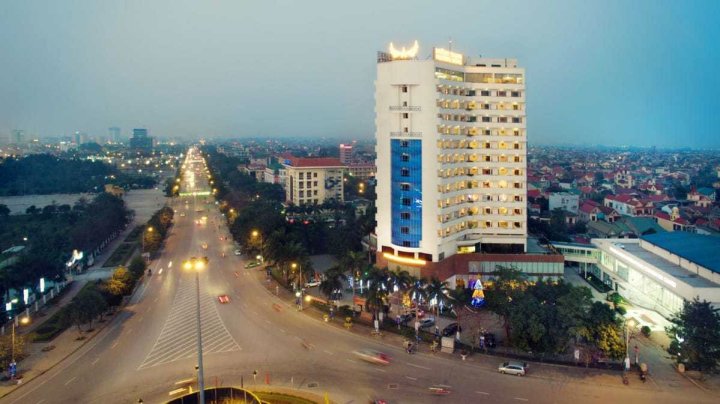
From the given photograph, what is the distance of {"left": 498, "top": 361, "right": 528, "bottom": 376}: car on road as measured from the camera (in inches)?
1201

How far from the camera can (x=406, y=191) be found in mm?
49344

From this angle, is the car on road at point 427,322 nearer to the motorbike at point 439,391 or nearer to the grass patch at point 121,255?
the motorbike at point 439,391

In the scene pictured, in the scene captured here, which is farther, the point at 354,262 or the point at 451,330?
the point at 354,262

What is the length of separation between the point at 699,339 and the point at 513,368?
10613 mm

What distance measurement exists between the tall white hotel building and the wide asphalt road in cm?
1443

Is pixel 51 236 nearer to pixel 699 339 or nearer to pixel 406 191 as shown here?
pixel 406 191

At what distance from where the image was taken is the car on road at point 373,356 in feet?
107

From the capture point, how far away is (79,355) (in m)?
34.2

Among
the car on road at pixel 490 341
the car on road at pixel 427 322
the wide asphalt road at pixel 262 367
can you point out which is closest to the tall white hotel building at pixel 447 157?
the car on road at pixel 427 322

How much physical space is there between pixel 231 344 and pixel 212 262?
91.6 feet

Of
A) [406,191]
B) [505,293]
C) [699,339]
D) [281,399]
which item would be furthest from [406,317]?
[699,339]

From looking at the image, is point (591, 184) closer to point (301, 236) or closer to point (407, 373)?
point (301, 236)

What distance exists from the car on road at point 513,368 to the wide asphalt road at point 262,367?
0.46m

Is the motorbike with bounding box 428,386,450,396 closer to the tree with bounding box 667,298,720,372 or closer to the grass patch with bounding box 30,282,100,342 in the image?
the tree with bounding box 667,298,720,372
